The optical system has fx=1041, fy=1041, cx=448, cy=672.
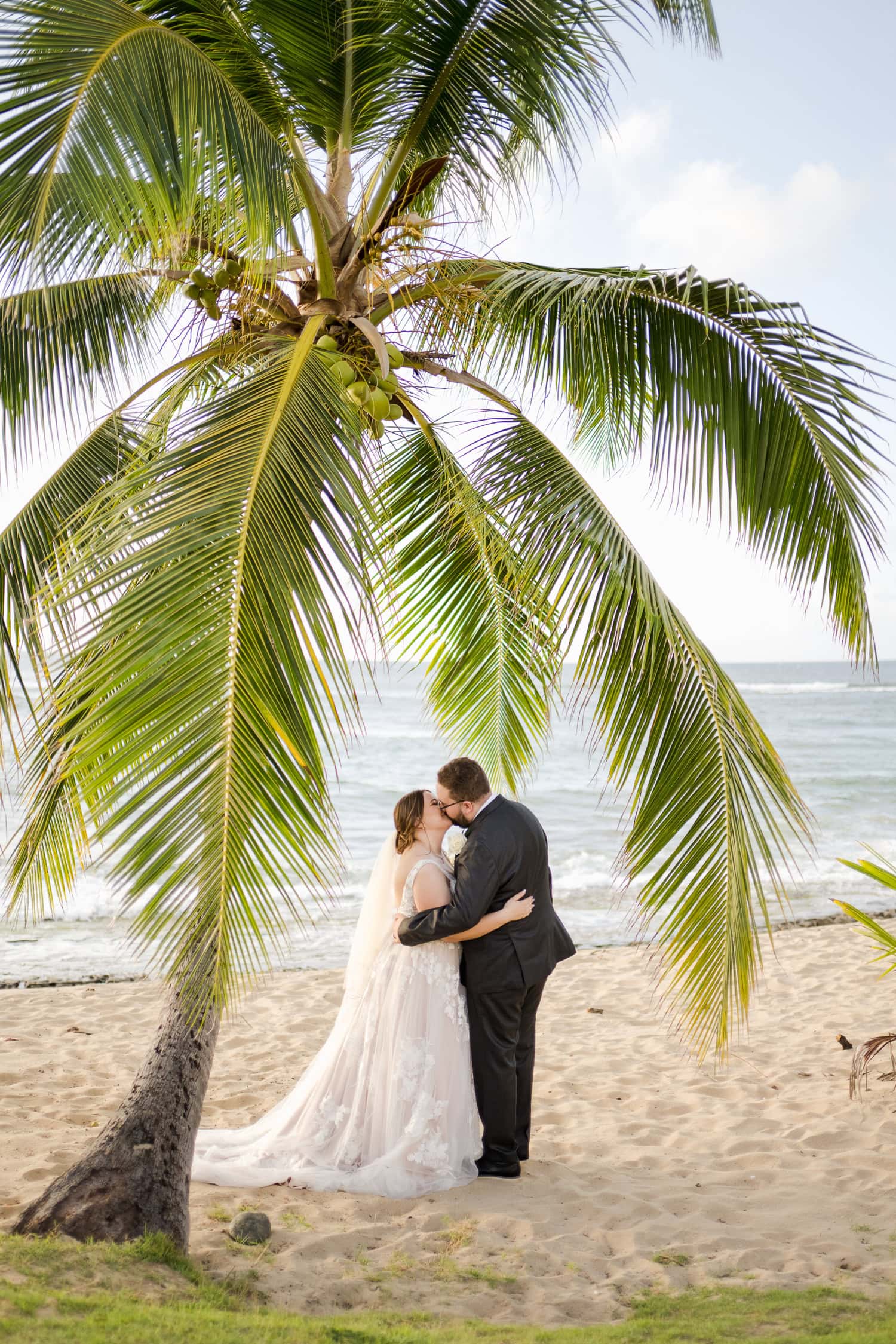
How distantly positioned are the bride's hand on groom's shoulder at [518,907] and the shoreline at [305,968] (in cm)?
401

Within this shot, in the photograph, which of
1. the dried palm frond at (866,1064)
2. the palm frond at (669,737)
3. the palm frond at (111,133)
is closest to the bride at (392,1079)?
the palm frond at (669,737)

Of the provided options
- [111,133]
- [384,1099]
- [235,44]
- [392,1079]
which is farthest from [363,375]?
[384,1099]

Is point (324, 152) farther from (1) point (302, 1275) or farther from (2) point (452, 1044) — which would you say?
(1) point (302, 1275)

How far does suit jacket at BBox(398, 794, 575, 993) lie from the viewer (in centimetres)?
490

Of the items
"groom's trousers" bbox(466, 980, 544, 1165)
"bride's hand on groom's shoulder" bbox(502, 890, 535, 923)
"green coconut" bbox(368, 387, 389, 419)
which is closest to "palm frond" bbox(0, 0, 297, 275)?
"green coconut" bbox(368, 387, 389, 419)

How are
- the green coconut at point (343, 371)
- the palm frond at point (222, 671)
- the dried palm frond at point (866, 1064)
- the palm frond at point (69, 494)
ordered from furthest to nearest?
the dried palm frond at point (866, 1064), the palm frond at point (69, 494), the green coconut at point (343, 371), the palm frond at point (222, 671)

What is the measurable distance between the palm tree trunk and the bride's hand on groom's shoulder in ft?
4.73

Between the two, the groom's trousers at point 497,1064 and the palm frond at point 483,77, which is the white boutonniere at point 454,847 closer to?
the groom's trousers at point 497,1064

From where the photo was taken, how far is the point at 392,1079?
490 centimetres

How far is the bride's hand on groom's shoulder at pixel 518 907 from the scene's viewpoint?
4.96 m

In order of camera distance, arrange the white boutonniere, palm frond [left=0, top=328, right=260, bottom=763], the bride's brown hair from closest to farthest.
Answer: palm frond [left=0, top=328, right=260, bottom=763] → the bride's brown hair → the white boutonniere

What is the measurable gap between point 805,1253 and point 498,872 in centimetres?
197

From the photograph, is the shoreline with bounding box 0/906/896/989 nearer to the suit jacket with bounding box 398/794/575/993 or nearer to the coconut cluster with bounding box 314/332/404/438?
the suit jacket with bounding box 398/794/575/993

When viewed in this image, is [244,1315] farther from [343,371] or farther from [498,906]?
[343,371]
